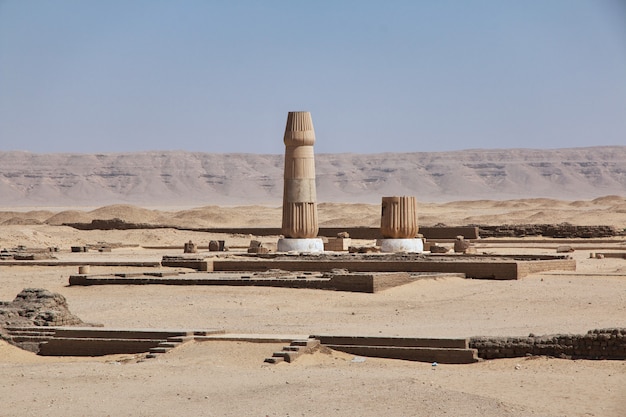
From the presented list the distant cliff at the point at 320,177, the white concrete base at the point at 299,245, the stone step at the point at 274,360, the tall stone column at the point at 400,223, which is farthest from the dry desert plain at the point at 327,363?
the distant cliff at the point at 320,177

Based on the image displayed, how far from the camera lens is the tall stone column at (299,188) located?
30250mm

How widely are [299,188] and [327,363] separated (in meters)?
16.5

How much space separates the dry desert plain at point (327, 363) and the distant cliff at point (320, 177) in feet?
422

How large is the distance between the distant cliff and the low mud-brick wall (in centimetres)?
13594

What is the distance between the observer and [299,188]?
30.3 m

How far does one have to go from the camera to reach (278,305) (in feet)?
66.7

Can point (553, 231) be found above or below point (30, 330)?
above

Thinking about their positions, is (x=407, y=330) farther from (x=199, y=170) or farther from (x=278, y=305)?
(x=199, y=170)

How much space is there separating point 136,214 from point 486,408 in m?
59.8

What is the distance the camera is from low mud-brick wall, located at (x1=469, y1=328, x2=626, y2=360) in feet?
45.3

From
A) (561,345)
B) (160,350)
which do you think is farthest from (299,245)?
(561,345)

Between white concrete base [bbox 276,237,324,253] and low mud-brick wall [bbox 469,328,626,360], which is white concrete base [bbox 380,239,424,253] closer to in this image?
white concrete base [bbox 276,237,324,253]

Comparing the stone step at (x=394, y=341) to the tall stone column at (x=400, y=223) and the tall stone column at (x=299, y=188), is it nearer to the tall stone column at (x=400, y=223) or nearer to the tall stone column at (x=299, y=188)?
the tall stone column at (x=299, y=188)

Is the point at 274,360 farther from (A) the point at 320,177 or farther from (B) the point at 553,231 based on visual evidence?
(A) the point at 320,177
